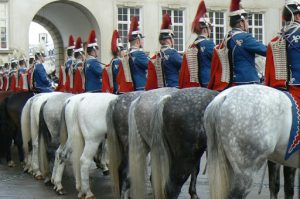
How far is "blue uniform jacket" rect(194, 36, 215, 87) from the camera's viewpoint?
7.31 meters

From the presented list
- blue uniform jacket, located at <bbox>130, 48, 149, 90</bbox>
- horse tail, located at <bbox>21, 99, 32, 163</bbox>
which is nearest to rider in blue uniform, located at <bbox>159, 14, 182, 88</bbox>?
blue uniform jacket, located at <bbox>130, 48, 149, 90</bbox>

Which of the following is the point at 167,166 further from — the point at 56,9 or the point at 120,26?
the point at 56,9

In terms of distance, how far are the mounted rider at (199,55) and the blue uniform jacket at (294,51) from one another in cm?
169

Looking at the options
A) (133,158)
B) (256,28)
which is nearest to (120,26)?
(256,28)

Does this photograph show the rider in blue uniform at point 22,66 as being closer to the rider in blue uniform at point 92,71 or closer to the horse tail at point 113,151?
the rider in blue uniform at point 92,71

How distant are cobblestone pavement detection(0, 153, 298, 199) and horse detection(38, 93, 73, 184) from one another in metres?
0.42

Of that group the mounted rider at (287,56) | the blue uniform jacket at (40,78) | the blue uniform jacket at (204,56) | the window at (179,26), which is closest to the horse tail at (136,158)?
the blue uniform jacket at (204,56)

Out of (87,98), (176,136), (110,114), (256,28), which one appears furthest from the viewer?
(256,28)

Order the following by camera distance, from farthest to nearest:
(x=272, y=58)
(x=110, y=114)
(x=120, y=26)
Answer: (x=120, y=26) → (x=110, y=114) → (x=272, y=58)

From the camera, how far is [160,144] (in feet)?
21.5

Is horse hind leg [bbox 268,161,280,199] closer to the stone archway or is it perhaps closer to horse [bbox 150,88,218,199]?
horse [bbox 150,88,218,199]

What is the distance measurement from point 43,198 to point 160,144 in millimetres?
3131

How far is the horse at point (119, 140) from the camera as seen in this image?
25.5 feet

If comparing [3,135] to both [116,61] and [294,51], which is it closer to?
[116,61]
